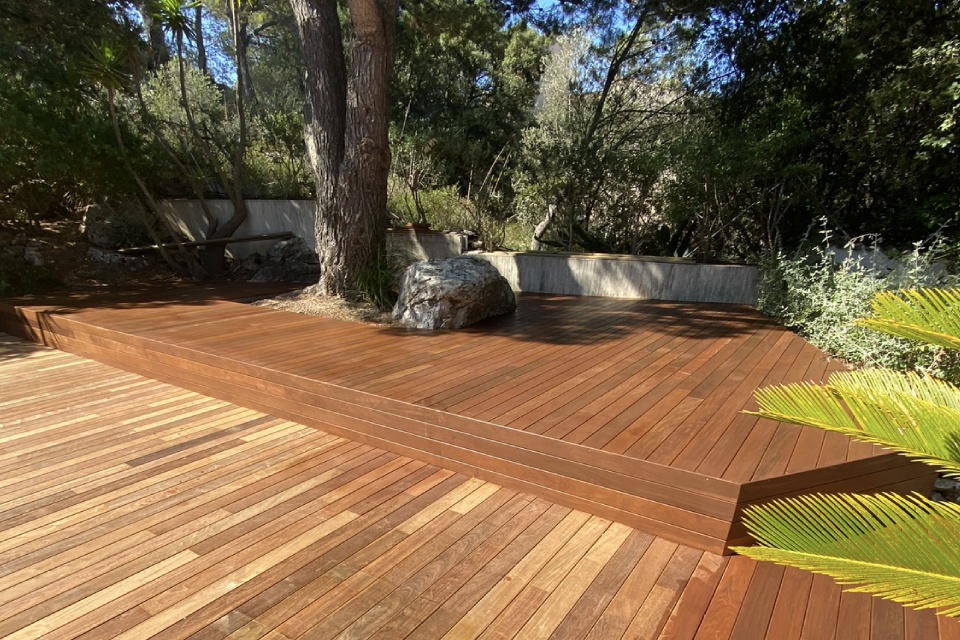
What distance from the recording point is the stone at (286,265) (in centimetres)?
685

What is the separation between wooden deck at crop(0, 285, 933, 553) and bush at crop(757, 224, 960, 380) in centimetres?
20

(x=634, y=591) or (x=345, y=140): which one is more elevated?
(x=345, y=140)

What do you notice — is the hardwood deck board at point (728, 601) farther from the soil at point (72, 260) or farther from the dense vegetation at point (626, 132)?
the soil at point (72, 260)

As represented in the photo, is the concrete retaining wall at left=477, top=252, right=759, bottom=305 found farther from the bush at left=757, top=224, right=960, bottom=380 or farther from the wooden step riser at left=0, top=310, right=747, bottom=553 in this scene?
the wooden step riser at left=0, top=310, right=747, bottom=553

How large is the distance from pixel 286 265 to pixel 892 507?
7.05 m

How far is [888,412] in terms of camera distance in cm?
111

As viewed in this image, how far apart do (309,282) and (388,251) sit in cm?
175

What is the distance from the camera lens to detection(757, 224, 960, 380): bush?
2904 mm

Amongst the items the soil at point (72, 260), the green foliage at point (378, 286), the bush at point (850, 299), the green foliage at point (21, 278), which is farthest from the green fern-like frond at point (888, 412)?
the soil at point (72, 260)

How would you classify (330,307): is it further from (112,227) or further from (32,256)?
(112,227)

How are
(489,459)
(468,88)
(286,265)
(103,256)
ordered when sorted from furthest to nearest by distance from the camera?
(468,88) < (103,256) < (286,265) < (489,459)

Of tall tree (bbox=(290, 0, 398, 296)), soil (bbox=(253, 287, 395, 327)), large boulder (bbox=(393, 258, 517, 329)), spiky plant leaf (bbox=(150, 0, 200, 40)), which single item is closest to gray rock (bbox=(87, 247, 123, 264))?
spiky plant leaf (bbox=(150, 0, 200, 40))

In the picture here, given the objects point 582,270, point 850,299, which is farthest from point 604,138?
point 850,299

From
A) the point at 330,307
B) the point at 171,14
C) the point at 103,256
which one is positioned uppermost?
the point at 171,14
